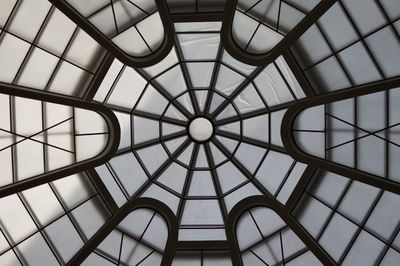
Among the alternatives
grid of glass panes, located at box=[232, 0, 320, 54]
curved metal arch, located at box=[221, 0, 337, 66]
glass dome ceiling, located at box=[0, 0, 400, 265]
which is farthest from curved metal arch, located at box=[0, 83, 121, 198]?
grid of glass panes, located at box=[232, 0, 320, 54]

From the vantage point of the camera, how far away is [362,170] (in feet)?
79.8

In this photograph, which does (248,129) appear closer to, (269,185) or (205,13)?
(269,185)

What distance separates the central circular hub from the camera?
84.3 feet

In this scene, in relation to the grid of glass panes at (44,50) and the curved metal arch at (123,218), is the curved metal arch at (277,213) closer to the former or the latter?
the curved metal arch at (123,218)

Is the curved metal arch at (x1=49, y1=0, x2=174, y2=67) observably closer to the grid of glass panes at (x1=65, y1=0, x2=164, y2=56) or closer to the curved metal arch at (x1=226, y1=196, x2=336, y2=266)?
the grid of glass panes at (x1=65, y1=0, x2=164, y2=56)

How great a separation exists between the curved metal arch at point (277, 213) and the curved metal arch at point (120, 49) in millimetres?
6573

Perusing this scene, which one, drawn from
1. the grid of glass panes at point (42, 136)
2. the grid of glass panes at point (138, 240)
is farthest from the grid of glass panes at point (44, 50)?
the grid of glass panes at point (138, 240)

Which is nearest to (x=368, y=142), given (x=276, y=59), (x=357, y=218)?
(x=357, y=218)

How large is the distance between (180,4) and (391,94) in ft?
25.9

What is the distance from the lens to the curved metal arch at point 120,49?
844 inches

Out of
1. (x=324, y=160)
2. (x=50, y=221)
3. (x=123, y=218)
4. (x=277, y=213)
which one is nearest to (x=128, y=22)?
(x=123, y=218)

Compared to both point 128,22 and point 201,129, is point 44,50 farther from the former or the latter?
point 201,129

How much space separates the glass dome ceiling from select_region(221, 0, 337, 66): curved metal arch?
0.20 feet

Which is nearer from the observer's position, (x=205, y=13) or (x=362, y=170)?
(x=205, y=13)
